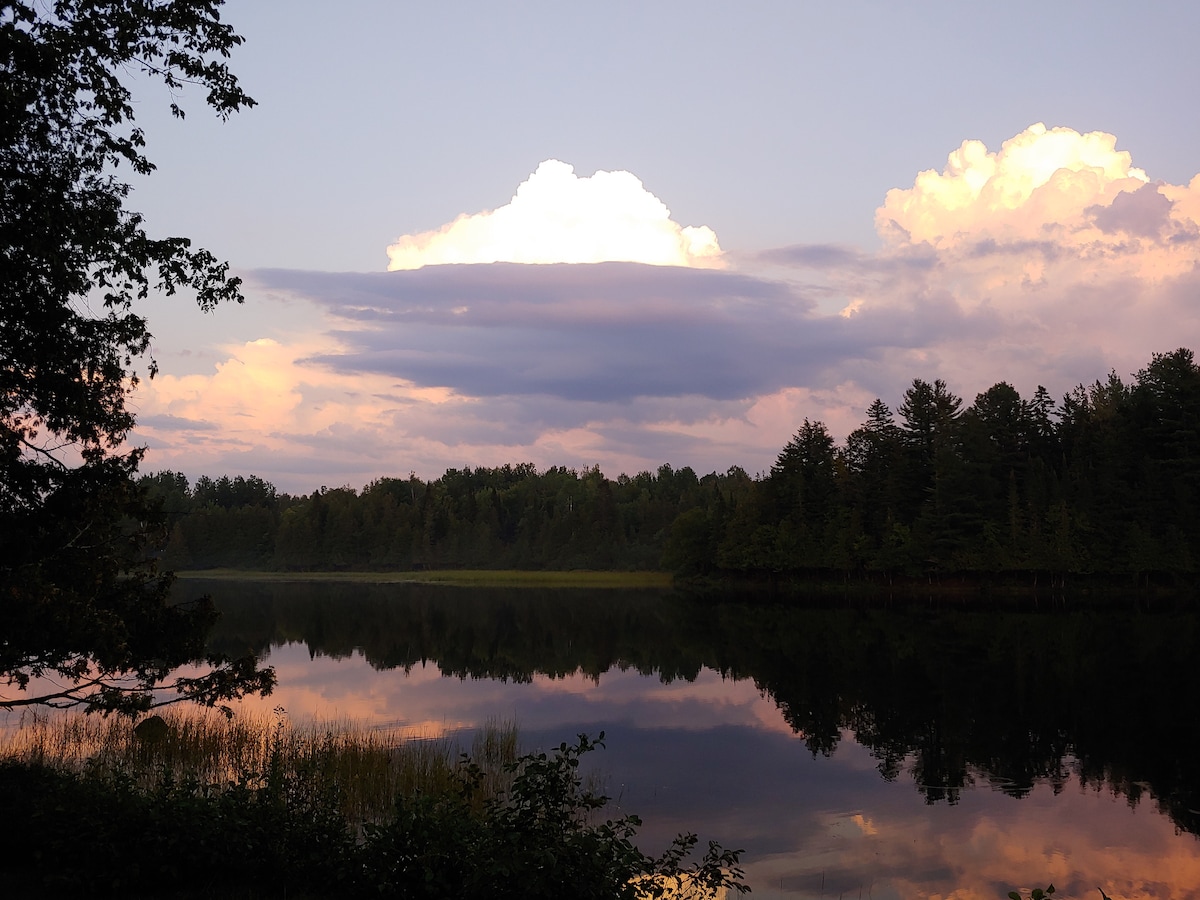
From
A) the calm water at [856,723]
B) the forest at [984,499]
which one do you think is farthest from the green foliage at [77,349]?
the forest at [984,499]

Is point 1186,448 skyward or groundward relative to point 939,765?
skyward

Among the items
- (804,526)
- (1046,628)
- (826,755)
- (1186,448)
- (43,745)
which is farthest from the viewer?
(804,526)

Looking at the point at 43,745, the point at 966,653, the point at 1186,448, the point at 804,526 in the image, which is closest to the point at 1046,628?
the point at 966,653

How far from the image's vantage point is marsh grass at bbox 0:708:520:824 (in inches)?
842

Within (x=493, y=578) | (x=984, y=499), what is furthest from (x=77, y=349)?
(x=493, y=578)

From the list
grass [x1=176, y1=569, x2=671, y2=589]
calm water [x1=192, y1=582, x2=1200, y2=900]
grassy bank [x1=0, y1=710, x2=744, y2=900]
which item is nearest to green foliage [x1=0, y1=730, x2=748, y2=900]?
grassy bank [x1=0, y1=710, x2=744, y2=900]

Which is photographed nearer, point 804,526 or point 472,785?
point 472,785

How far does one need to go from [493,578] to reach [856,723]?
447 ft

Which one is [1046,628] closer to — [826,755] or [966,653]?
[966,653]

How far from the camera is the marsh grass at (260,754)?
70.1ft

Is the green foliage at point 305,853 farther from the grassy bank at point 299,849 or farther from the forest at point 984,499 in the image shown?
the forest at point 984,499

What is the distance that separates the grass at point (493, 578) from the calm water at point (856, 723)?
72.5m

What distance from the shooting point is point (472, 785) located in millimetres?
13211

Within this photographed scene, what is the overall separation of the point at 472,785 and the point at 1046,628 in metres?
63.0
